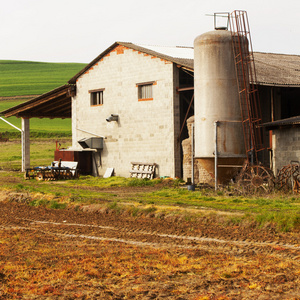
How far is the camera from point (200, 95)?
2338cm

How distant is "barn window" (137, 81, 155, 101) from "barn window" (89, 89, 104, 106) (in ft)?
10.3

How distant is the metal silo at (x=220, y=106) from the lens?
2280cm

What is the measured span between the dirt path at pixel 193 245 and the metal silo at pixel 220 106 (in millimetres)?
6761

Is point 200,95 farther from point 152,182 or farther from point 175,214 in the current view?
point 175,214

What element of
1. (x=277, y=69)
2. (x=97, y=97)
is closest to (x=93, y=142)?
(x=97, y=97)

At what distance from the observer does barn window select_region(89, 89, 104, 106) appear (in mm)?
32594

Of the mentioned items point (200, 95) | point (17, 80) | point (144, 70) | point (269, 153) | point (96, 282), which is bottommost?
point (96, 282)

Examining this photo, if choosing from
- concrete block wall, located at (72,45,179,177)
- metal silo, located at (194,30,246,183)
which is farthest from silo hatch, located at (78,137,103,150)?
metal silo, located at (194,30,246,183)

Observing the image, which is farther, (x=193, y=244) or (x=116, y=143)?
(x=116, y=143)

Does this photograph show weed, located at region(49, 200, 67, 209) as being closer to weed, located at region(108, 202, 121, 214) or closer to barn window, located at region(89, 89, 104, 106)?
weed, located at region(108, 202, 121, 214)

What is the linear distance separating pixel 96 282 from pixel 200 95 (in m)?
15.0

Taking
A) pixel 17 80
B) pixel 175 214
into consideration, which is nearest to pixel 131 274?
pixel 175 214

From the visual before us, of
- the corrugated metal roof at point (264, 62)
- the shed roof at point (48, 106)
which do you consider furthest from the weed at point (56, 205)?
the shed roof at point (48, 106)

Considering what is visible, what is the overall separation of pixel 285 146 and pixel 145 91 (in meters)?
9.58
